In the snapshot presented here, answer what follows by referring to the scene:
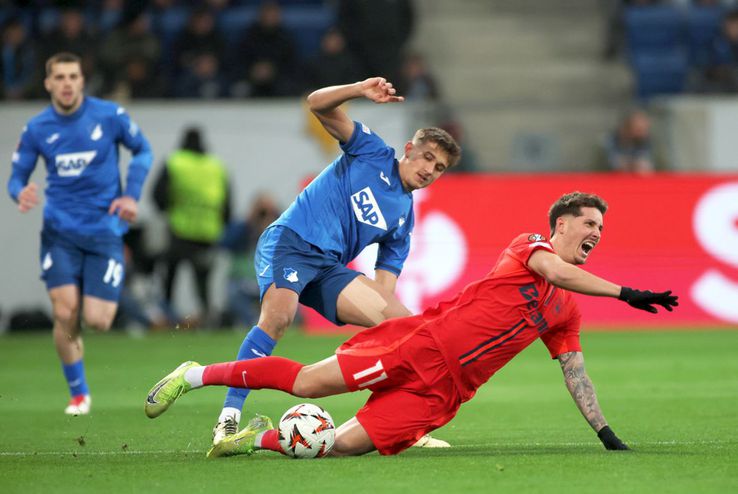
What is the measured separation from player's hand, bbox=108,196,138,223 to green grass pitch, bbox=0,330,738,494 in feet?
4.62

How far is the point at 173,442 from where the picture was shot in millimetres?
8031

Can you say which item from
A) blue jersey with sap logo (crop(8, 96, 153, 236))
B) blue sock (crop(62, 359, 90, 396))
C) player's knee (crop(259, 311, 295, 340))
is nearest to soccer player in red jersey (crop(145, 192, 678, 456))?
player's knee (crop(259, 311, 295, 340))

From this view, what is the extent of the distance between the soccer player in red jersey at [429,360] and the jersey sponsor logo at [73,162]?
3347mm

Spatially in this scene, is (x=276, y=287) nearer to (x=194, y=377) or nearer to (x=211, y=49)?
(x=194, y=377)

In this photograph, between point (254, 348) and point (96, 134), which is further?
point (96, 134)

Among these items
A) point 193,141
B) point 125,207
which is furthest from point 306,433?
point 193,141

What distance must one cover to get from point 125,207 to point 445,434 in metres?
3.03

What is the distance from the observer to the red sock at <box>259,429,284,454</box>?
7195 millimetres

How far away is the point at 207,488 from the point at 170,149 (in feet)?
39.4

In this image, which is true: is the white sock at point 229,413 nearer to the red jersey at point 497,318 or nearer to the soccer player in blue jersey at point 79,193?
the red jersey at point 497,318

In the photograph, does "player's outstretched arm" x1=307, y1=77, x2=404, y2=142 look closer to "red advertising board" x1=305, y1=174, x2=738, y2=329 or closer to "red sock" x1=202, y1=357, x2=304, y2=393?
"red sock" x1=202, y1=357, x2=304, y2=393

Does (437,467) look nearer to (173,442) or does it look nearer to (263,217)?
(173,442)

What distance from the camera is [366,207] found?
815 centimetres

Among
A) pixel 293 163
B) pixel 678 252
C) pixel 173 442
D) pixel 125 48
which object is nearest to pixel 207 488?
pixel 173 442
